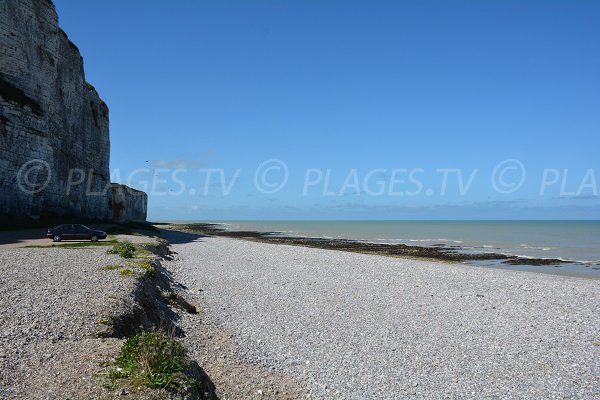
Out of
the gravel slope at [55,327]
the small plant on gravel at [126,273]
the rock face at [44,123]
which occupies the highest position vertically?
the rock face at [44,123]

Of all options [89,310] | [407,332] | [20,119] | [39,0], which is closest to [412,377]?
[407,332]

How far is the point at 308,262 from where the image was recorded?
3606 cm

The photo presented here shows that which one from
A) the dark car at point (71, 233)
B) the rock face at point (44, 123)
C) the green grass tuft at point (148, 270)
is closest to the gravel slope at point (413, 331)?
the green grass tuft at point (148, 270)

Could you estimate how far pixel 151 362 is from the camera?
7230 millimetres

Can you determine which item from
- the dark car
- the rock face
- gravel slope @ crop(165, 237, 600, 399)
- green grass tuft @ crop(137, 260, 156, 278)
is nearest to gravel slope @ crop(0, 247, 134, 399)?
green grass tuft @ crop(137, 260, 156, 278)

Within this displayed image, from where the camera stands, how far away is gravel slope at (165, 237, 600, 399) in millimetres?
10984

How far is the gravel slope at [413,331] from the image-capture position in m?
11.0

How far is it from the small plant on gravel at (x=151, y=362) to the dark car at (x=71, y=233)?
2888 centimetres

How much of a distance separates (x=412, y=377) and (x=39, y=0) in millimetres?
57441

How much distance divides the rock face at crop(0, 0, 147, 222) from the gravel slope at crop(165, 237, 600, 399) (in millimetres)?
24037

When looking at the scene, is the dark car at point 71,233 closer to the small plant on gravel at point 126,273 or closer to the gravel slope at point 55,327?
the gravel slope at point 55,327

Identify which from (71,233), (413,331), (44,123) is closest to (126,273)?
(413,331)

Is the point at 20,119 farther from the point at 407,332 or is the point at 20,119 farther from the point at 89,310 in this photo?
the point at 407,332

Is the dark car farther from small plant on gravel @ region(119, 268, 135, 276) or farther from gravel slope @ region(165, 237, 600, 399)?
small plant on gravel @ region(119, 268, 135, 276)
